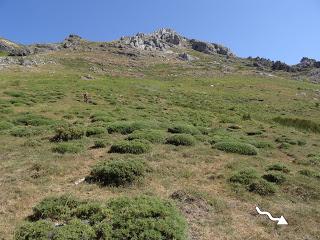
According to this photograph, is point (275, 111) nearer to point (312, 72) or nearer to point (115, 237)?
point (115, 237)

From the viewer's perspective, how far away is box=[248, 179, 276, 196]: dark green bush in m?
16.4

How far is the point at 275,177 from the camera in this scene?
18.0 meters

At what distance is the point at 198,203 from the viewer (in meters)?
14.6

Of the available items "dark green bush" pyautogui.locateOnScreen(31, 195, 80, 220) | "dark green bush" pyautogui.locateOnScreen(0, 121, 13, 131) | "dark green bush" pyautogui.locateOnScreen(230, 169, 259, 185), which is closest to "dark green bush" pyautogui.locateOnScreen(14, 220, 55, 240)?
"dark green bush" pyautogui.locateOnScreen(31, 195, 80, 220)

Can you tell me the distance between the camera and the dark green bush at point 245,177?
56.6ft

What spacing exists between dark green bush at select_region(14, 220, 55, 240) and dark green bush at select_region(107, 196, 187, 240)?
1.77 m

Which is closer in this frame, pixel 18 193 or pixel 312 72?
pixel 18 193

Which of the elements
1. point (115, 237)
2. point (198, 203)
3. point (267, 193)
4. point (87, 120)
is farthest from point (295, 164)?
point (87, 120)

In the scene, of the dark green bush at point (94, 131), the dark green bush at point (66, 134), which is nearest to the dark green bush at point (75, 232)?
the dark green bush at point (66, 134)

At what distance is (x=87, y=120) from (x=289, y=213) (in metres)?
21.7

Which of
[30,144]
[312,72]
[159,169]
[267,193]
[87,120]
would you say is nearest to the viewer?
[267,193]

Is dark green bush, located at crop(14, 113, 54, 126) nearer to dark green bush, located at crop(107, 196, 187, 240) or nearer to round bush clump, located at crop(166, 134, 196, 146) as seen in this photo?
round bush clump, located at crop(166, 134, 196, 146)

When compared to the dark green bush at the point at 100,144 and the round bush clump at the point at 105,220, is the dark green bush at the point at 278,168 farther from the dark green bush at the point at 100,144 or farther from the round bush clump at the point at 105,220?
the dark green bush at the point at 100,144

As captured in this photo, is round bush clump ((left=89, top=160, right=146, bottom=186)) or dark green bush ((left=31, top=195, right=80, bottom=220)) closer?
dark green bush ((left=31, top=195, right=80, bottom=220))
